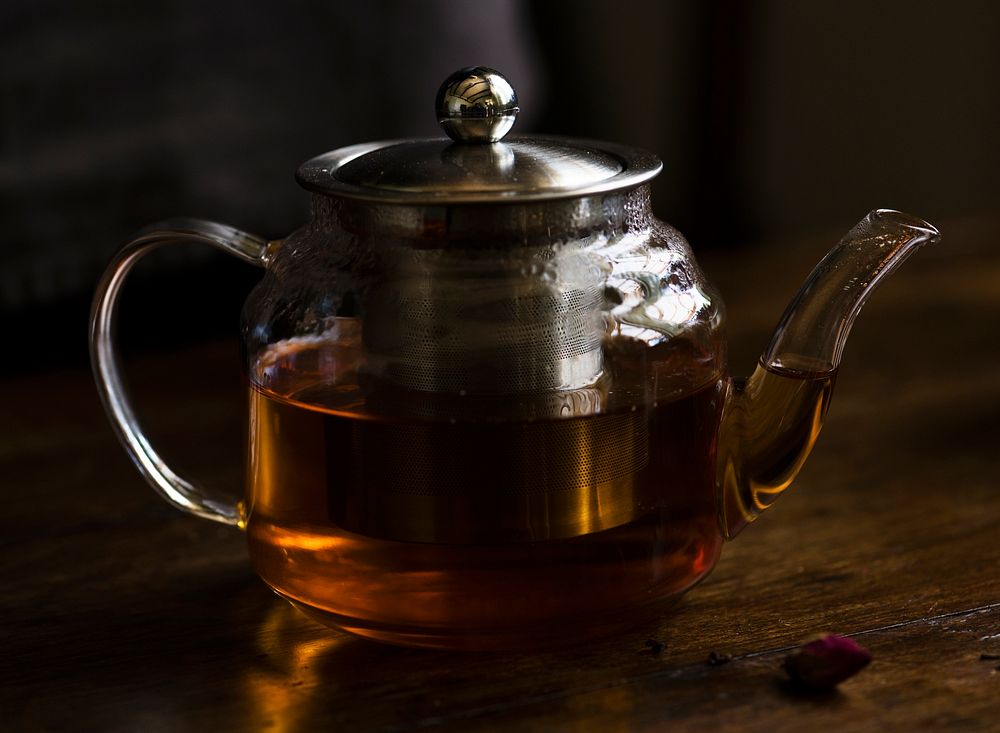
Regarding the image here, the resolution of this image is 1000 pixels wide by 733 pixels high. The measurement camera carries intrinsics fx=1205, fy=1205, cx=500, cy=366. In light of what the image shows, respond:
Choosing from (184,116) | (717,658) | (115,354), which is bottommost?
(717,658)

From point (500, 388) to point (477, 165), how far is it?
10 cm

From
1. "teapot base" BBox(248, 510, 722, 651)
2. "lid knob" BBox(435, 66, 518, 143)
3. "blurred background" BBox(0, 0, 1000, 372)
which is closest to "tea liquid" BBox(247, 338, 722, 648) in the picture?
"teapot base" BBox(248, 510, 722, 651)

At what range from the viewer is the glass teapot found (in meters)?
0.55

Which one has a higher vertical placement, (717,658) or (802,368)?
(802,368)

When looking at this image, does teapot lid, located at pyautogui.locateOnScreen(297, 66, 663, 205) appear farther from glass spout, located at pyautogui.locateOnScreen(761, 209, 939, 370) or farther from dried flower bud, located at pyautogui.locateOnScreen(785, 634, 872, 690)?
dried flower bud, located at pyautogui.locateOnScreen(785, 634, 872, 690)

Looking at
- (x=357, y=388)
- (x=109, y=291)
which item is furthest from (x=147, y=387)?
(x=357, y=388)

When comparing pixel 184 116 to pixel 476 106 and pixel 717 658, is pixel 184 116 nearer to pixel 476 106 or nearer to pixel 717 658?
pixel 476 106

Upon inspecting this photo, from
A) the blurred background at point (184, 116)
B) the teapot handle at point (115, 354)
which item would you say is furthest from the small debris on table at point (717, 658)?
the blurred background at point (184, 116)

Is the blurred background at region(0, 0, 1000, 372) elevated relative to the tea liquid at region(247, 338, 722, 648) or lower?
elevated

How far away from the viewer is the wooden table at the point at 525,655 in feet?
1.85

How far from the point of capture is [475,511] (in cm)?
55

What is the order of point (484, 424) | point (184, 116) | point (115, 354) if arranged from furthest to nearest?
point (184, 116), point (115, 354), point (484, 424)

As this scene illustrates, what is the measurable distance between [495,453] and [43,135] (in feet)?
2.65

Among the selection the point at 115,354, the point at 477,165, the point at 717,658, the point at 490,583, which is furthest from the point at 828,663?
the point at 115,354
